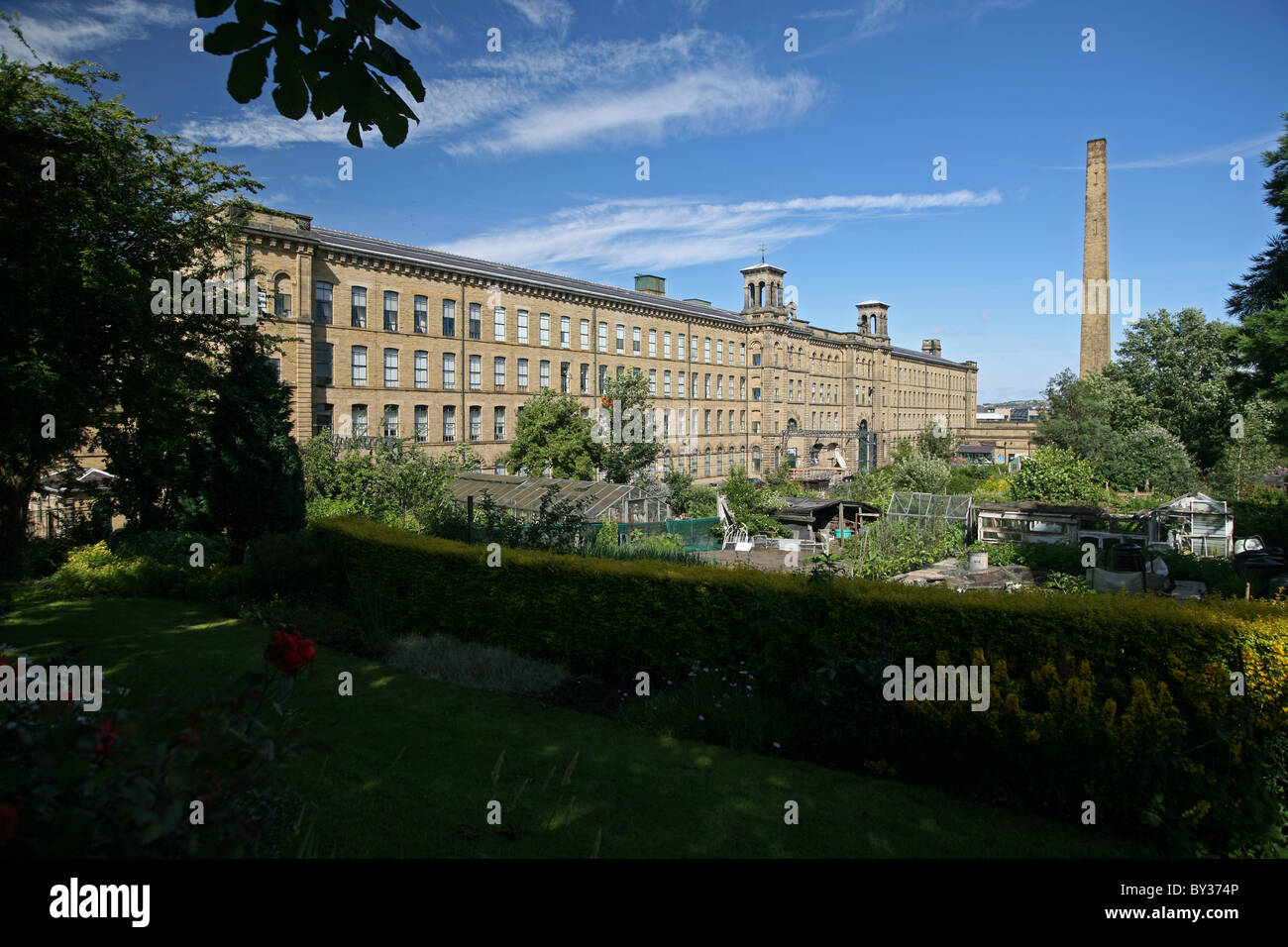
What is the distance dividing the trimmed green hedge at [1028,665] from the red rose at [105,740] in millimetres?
6792

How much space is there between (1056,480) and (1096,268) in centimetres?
3043

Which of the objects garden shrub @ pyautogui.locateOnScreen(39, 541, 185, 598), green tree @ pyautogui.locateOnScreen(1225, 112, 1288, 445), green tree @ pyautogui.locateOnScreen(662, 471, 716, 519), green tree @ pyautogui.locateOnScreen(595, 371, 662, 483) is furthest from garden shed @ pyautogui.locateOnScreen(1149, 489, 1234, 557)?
garden shrub @ pyautogui.locateOnScreen(39, 541, 185, 598)

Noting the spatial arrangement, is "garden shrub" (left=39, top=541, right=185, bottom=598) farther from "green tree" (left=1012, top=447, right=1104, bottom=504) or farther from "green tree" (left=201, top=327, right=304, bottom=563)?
"green tree" (left=1012, top=447, right=1104, bottom=504)

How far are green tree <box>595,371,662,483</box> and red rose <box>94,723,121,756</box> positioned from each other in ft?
109

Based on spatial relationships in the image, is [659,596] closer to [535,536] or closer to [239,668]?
[535,536]

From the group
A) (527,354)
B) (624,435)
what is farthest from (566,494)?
(527,354)

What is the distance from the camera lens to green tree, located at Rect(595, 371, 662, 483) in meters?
37.2

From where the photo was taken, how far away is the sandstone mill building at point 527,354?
3700 centimetres

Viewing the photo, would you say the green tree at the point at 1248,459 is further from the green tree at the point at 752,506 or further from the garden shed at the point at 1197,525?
the green tree at the point at 752,506

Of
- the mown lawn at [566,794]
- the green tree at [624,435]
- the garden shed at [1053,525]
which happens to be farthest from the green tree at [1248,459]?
the mown lawn at [566,794]

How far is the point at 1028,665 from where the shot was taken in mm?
7914
